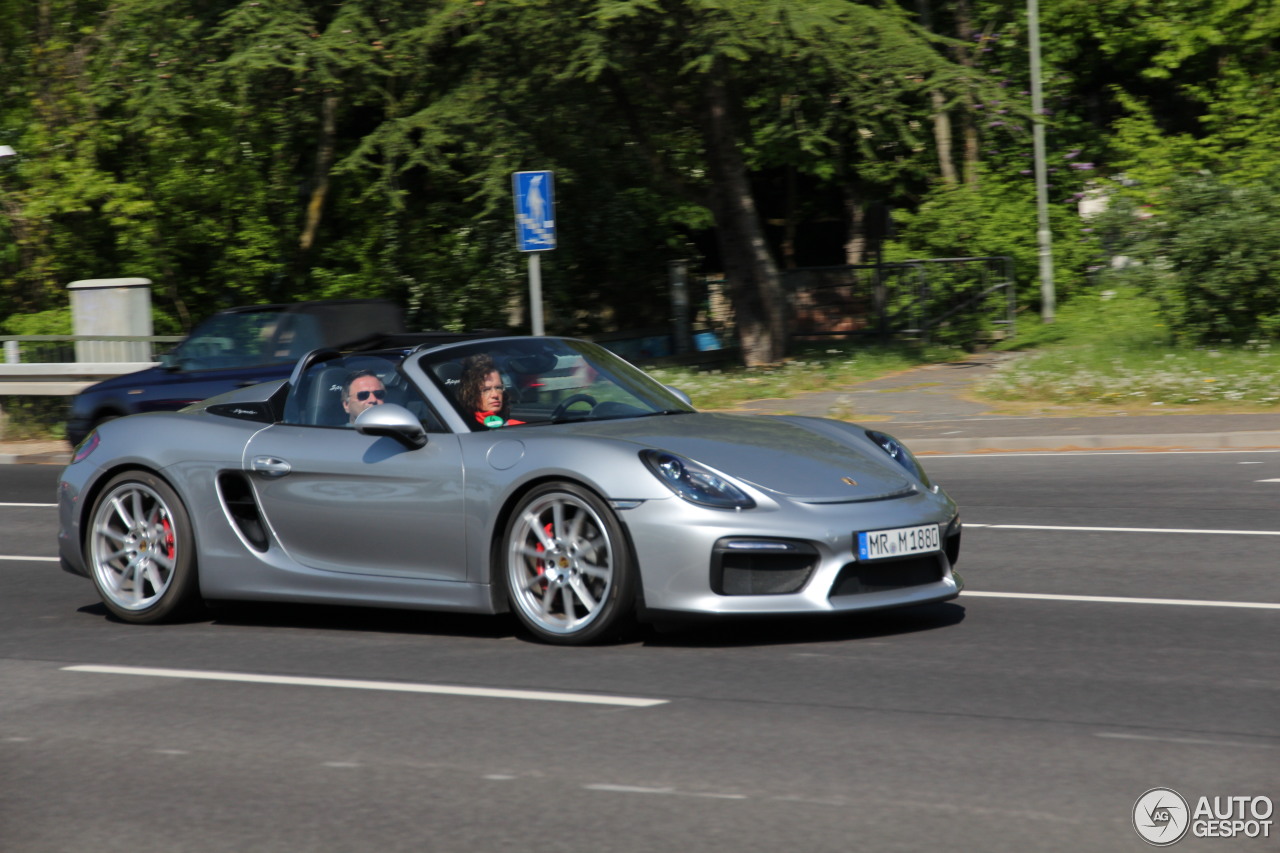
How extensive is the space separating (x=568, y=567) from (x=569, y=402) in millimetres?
1014

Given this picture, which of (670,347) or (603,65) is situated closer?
(603,65)

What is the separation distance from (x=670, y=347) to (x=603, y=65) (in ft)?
27.8

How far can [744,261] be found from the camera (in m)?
23.9

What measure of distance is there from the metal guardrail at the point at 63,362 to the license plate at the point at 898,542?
14988mm

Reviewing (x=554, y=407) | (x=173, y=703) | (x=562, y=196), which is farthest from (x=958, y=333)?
(x=173, y=703)

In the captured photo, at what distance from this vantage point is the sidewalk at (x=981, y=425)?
47.2ft

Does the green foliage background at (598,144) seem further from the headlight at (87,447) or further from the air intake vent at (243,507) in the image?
the air intake vent at (243,507)

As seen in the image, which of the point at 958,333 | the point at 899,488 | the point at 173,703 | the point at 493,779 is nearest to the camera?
the point at 493,779

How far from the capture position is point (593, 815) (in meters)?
4.27

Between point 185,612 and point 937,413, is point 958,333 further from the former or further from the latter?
point 185,612

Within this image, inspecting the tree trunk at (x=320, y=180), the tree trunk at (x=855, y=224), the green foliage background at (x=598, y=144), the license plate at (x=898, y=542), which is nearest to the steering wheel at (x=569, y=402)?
the license plate at (x=898, y=542)

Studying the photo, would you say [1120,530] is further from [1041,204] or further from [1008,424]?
[1041,204]

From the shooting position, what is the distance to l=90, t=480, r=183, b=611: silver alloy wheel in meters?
7.52

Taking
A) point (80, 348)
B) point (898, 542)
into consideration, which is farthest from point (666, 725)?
point (80, 348)
